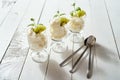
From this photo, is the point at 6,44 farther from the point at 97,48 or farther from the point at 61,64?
the point at 97,48

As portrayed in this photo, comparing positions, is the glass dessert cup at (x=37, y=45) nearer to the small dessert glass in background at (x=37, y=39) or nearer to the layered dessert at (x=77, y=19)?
the small dessert glass in background at (x=37, y=39)

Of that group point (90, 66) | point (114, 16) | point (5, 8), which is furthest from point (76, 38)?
point (5, 8)

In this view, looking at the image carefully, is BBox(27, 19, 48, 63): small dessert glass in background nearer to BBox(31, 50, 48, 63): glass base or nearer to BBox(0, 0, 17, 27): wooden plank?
BBox(31, 50, 48, 63): glass base

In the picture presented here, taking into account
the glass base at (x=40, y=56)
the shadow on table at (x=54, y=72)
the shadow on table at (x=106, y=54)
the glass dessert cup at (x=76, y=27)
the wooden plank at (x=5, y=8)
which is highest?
the wooden plank at (x=5, y=8)

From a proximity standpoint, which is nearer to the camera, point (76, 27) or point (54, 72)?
point (54, 72)

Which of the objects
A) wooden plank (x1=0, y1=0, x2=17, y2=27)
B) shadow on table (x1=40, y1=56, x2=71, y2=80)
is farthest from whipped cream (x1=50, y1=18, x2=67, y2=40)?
wooden plank (x1=0, y1=0, x2=17, y2=27)

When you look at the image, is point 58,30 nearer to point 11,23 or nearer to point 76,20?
point 76,20

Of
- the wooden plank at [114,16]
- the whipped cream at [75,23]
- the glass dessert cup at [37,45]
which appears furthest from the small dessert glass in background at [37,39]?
the wooden plank at [114,16]
